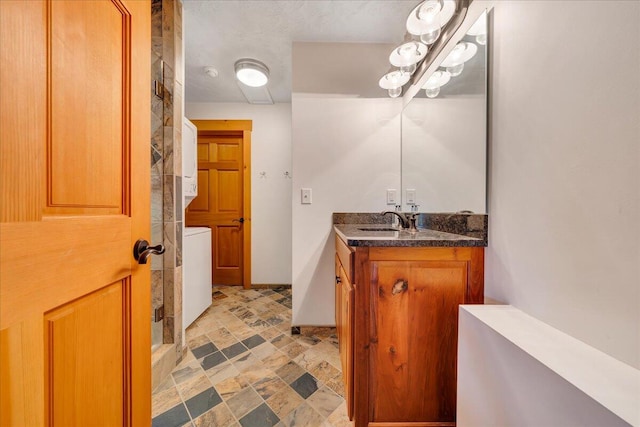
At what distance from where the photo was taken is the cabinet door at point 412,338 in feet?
3.24

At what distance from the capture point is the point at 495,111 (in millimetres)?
966

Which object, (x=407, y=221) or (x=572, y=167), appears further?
(x=407, y=221)

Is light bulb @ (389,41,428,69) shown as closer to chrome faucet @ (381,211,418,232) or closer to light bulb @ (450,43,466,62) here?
light bulb @ (450,43,466,62)

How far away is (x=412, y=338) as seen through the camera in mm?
991

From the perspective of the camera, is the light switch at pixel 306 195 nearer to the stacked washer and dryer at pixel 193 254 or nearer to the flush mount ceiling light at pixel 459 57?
the stacked washer and dryer at pixel 193 254

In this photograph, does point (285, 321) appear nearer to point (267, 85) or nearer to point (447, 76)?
point (447, 76)

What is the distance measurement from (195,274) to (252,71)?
189cm

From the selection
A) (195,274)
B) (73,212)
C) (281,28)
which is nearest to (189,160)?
(195,274)

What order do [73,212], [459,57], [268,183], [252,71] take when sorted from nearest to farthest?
[73,212], [459,57], [252,71], [268,183]

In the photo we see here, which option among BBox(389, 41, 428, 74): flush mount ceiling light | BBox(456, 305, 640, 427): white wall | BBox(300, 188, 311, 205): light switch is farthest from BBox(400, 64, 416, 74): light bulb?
BBox(456, 305, 640, 427): white wall

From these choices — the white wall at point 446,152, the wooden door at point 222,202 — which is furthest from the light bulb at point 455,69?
the wooden door at point 222,202

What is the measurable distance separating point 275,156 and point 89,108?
8.04 ft

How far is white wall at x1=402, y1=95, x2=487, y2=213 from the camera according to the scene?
1053mm

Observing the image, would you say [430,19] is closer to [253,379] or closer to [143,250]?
[143,250]
